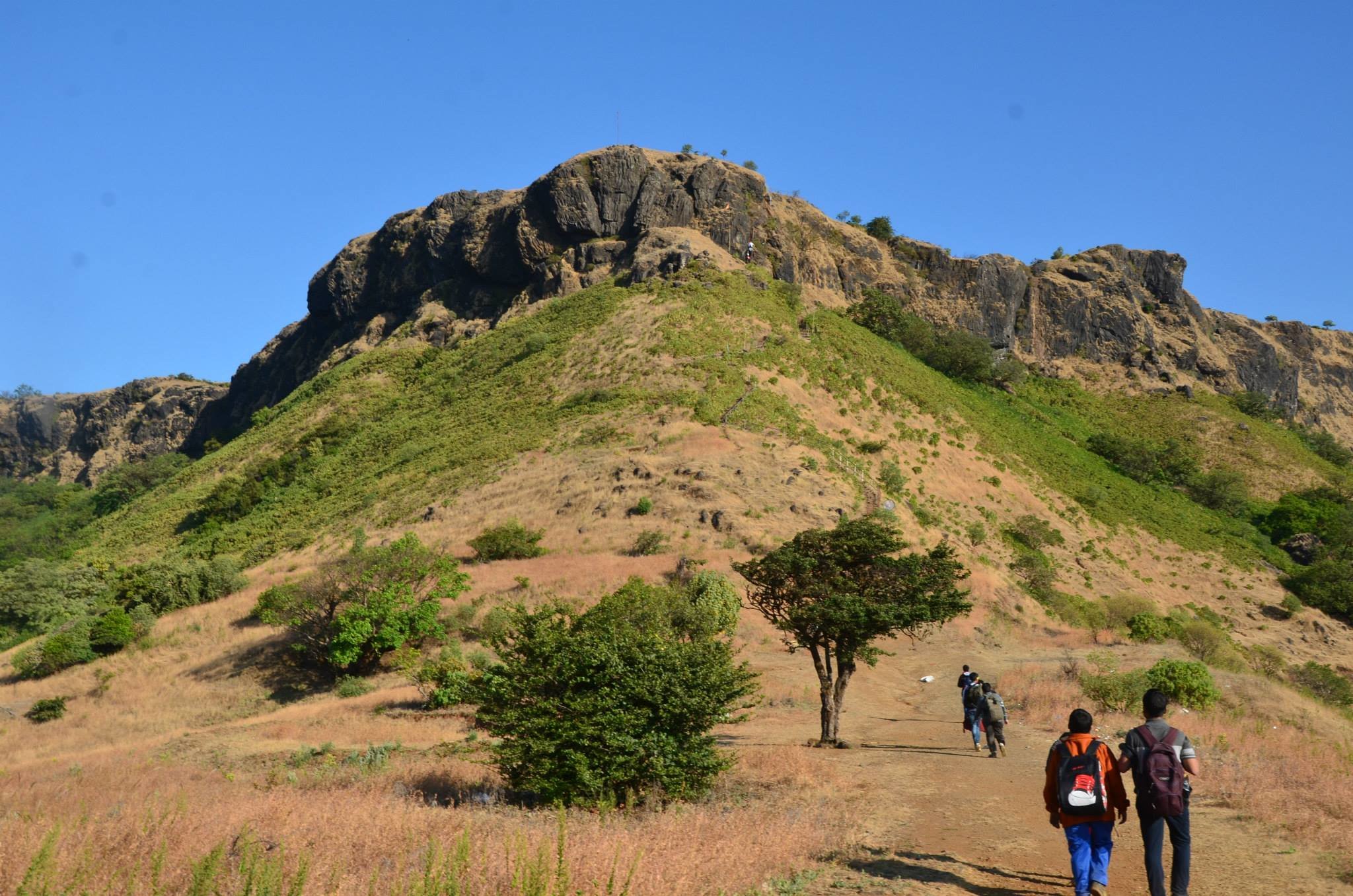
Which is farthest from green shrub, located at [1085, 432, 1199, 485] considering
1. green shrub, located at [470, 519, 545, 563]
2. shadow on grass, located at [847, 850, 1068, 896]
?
shadow on grass, located at [847, 850, 1068, 896]

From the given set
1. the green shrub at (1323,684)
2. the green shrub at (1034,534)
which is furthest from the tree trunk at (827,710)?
the green shrub at (1034,534)

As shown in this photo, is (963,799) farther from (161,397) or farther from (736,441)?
(161,397)

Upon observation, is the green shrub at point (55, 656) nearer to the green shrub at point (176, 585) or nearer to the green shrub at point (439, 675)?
the green shrub at point (176, 585)

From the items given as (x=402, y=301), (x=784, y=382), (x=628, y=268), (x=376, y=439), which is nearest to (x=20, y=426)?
(x=402, y=301)

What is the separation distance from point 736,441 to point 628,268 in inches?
1218

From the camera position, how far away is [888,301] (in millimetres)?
76625

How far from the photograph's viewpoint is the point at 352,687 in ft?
89.7

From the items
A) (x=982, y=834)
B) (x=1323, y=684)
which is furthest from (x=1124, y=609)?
(x=982, y=834)

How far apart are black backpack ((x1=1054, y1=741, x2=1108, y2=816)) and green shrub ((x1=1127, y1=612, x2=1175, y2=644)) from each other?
1196 inches

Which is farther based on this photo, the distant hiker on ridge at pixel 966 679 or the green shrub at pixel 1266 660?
the green shrub at pixel 1266 660

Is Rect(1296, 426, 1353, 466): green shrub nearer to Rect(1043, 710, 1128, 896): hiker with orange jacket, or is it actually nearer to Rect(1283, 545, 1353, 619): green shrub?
Rect(1283, 545, 1353, 619): green shrub

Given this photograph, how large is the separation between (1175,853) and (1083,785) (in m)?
0.91

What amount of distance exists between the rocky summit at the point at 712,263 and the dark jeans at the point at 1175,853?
61871mm

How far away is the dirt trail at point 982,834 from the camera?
802 centimetres
